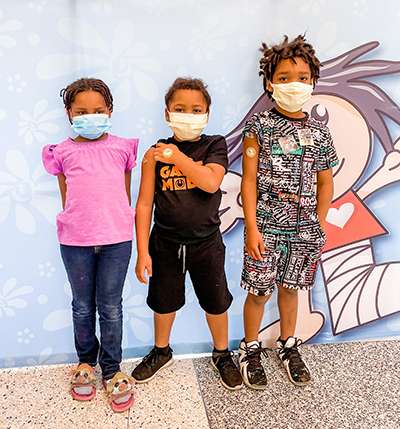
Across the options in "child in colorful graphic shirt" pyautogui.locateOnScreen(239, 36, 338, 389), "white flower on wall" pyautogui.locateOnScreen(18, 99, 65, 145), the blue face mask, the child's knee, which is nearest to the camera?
the blue face mask

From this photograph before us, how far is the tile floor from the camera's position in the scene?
4.58 ft

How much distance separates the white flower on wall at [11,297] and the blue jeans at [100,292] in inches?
16.2

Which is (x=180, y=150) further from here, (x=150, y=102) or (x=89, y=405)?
(x=89, y=405)

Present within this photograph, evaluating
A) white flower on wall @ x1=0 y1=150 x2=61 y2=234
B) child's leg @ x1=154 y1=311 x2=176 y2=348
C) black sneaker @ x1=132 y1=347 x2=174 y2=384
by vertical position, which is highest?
white flower on wall @ x1=0 y1=150 x2=61 y2=234

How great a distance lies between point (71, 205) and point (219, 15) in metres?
1.13

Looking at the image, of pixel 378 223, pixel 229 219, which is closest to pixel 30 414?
pixel 229 219

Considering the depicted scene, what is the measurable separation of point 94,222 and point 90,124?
0.41 meters

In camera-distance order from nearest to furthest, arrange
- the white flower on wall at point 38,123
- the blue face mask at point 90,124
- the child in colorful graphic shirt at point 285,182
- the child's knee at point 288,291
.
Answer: the blue face mask at point 90,124 < the child in colorful graphic shirt at point 285,182 < the white flower on wall at point 38,123 < the child's knee at point 288,291

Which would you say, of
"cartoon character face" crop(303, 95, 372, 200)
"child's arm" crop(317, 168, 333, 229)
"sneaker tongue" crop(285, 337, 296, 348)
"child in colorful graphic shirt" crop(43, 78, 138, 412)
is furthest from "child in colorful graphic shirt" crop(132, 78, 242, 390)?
"cartoon character face" crop(303, 95, 372, 200)

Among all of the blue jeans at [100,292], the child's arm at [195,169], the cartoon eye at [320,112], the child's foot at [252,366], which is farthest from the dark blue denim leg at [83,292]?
the cartoon eye at [320,112]

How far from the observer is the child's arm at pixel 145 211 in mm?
1484

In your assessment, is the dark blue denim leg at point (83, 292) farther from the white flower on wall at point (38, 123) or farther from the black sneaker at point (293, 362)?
the black sneaker at point (293, 362)

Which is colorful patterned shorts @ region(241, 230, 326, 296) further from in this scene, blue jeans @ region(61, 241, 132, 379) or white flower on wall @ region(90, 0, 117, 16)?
white flower on wall @ region(90, 0, 117, 16)

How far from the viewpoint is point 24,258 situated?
1700 millimetres
